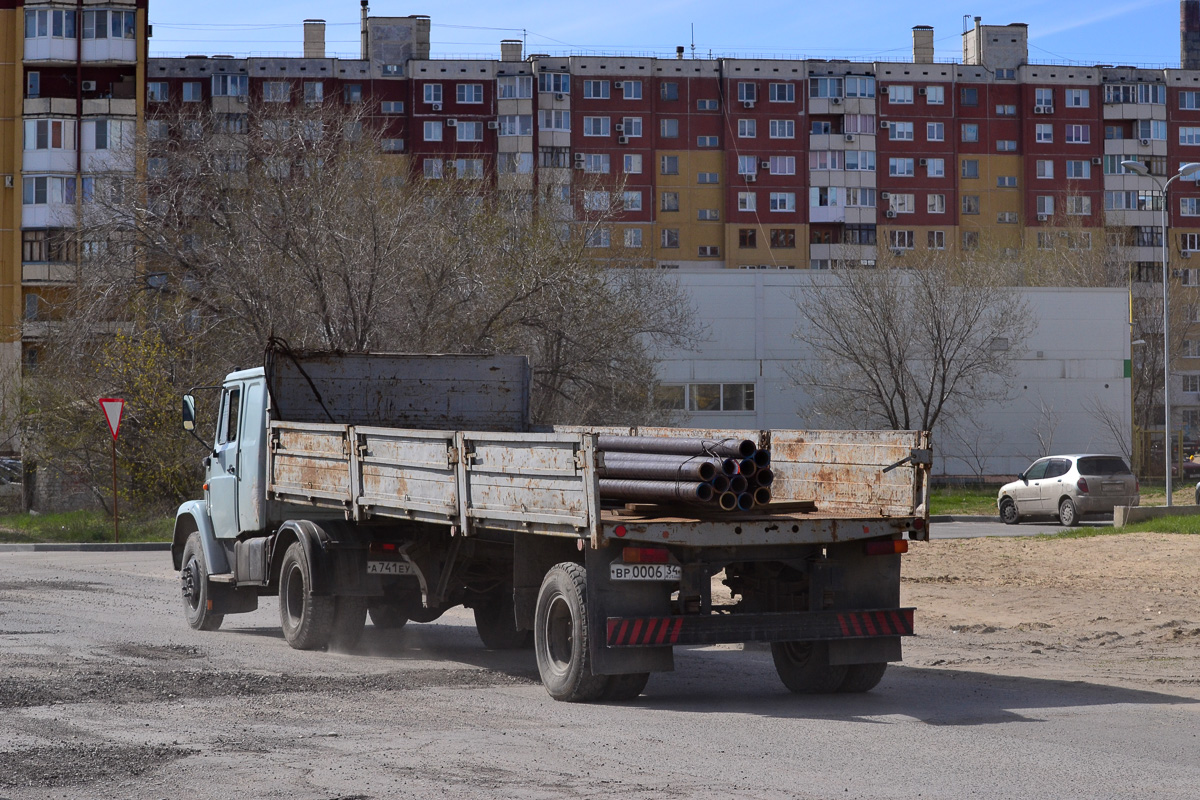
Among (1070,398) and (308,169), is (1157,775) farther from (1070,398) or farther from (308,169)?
(1070,398)

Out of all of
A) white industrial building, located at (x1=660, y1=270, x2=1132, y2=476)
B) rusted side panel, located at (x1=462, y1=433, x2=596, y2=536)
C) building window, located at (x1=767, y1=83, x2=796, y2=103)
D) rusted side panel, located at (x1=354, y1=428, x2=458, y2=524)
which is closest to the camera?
rusted side panel, located at (x1=462, y1=433, x2=596, y2=536)

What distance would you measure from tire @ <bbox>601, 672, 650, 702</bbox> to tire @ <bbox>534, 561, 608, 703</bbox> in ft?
0.16

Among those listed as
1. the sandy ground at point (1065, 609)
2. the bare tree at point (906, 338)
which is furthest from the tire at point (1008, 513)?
the bare tree at point (906, 338)

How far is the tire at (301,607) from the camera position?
11.8 m

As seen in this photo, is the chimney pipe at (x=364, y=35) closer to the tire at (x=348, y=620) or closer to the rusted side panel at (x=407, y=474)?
the tire at (x=348, y=620)

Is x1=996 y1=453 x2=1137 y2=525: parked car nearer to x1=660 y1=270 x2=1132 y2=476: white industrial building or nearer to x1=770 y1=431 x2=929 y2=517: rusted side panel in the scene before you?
x1=660 y1=270 x2=1132 y2=476: white industrial building

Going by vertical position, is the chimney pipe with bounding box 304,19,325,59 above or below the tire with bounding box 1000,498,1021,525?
above

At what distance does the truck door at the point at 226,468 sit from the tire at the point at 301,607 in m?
1.41

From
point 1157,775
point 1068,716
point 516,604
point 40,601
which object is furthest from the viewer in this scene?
point 40,601

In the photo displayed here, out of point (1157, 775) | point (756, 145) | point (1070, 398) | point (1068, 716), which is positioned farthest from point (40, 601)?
point (756, 145)

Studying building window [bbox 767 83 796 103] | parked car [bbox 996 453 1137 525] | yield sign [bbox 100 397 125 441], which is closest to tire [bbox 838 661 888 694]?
yield sign [bbox 100 397 125 441]

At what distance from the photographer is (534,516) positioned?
8.97 meters

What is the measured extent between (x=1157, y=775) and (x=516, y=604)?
450 cm

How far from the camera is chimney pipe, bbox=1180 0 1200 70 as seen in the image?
119 meters
